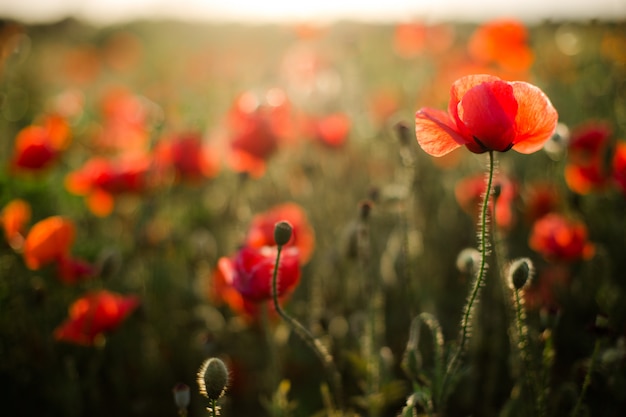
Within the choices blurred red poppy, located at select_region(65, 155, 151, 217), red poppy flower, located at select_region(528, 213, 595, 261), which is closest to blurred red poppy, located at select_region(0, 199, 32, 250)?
blurred red poppy, located at select_region(65, 155, 151, 217)

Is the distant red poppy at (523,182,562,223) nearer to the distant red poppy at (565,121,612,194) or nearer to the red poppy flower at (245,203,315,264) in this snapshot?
the distant red poppy at (565,121,612,194)

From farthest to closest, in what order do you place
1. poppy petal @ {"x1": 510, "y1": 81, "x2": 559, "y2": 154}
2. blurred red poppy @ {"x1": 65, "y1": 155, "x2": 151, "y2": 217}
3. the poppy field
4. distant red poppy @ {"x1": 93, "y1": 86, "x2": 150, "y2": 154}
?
1. distant red poppy @ {"x1": 93, "y1": 86, "x2": 150, "y2": 154}
2. blurred red poppy @ {"x1": 65, "y1": 155, "x2": 151, "y2": 217}
3. the poppy field
4. poppy petal @ {"x1": 510, "y1": 81, "x2": 559, "y2": 154}

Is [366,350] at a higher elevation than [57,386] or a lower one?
higher

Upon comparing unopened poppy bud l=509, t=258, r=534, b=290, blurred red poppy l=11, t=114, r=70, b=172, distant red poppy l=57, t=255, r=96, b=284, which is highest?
blurred red poppy l=11, t=114, r=70, b=172

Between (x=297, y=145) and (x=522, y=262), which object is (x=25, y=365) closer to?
(x=522, y=262)

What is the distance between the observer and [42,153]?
295 cm

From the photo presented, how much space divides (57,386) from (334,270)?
4.27ft

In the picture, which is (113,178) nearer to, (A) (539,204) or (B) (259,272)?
(B) (259,272)

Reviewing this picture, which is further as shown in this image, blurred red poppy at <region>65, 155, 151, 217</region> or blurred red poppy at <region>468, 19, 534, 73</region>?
blurred red poppy at <region>468, 19, 534, 73</region>

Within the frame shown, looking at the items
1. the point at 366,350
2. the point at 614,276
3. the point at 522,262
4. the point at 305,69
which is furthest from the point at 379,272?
the point at 305,69

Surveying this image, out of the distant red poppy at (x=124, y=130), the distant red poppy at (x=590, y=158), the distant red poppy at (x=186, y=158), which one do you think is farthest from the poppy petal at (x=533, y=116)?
the distant red poppy at (x=124, y=130)

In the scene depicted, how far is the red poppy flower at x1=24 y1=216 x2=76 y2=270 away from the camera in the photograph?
7.45ft

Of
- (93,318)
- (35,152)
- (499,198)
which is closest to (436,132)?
(499,198)

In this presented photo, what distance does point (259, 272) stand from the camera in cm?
161
